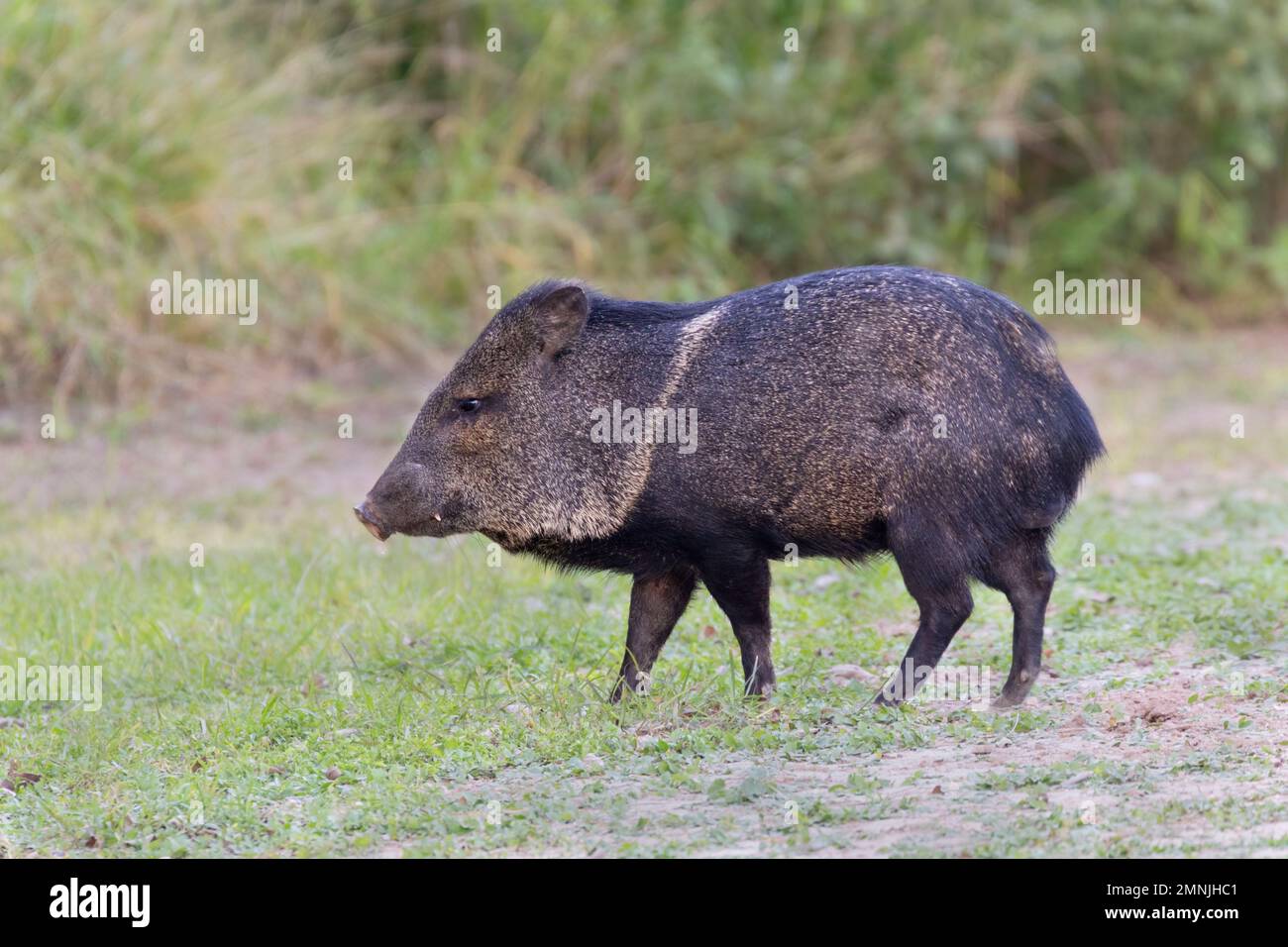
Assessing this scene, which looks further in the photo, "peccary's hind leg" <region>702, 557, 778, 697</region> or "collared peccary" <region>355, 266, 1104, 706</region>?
"peccary's hind leg" <region>702, 557, 778, 697</region>

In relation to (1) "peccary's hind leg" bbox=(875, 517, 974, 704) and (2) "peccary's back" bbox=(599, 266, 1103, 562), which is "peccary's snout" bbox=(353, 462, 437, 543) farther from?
(1) "peccary's hind leg" bbox=(875, 517, 974, 704)

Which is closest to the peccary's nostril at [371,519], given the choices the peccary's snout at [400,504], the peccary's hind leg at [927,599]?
the peccary's snout at [400,504]

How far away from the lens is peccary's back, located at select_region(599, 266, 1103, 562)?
15.0 ft

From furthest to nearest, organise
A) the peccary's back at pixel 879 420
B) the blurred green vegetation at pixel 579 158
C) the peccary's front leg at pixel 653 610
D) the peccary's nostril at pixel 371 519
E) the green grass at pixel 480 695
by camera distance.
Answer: the blurred green vegetation at pixel 579 158, the peccary's front leg at pixel 653 610, the peccary's nostril at pixel 371 519, the peccary's back at pixel 879 420, the green grass at pixel 480 695

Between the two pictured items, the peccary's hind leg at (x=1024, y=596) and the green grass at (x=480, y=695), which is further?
the peccary's hind leg at (x=1024, y=596)

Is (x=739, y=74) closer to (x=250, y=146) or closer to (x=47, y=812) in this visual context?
(x=250, y=146)

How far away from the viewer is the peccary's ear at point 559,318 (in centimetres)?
493

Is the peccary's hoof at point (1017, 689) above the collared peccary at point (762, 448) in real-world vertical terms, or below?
below

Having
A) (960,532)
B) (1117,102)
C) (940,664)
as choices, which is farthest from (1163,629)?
(1117,102)

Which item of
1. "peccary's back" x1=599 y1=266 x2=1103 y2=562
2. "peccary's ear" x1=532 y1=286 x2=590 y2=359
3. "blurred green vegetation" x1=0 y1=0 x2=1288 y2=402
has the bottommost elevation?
"peccary's back" x1=599 y1=266 x2=1103 y2=562

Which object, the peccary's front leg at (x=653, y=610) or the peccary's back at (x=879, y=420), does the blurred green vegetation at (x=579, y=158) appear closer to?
the peccary's front leg at (x=653, y=610)

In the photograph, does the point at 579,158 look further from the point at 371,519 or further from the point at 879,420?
the point at 879,420

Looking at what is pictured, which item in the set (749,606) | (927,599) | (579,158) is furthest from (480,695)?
(579,158)

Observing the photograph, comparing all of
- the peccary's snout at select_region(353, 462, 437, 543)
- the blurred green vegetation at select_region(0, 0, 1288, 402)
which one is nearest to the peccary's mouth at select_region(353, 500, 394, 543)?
the peccary's snout at select_region(353, 462, 437, 543)
